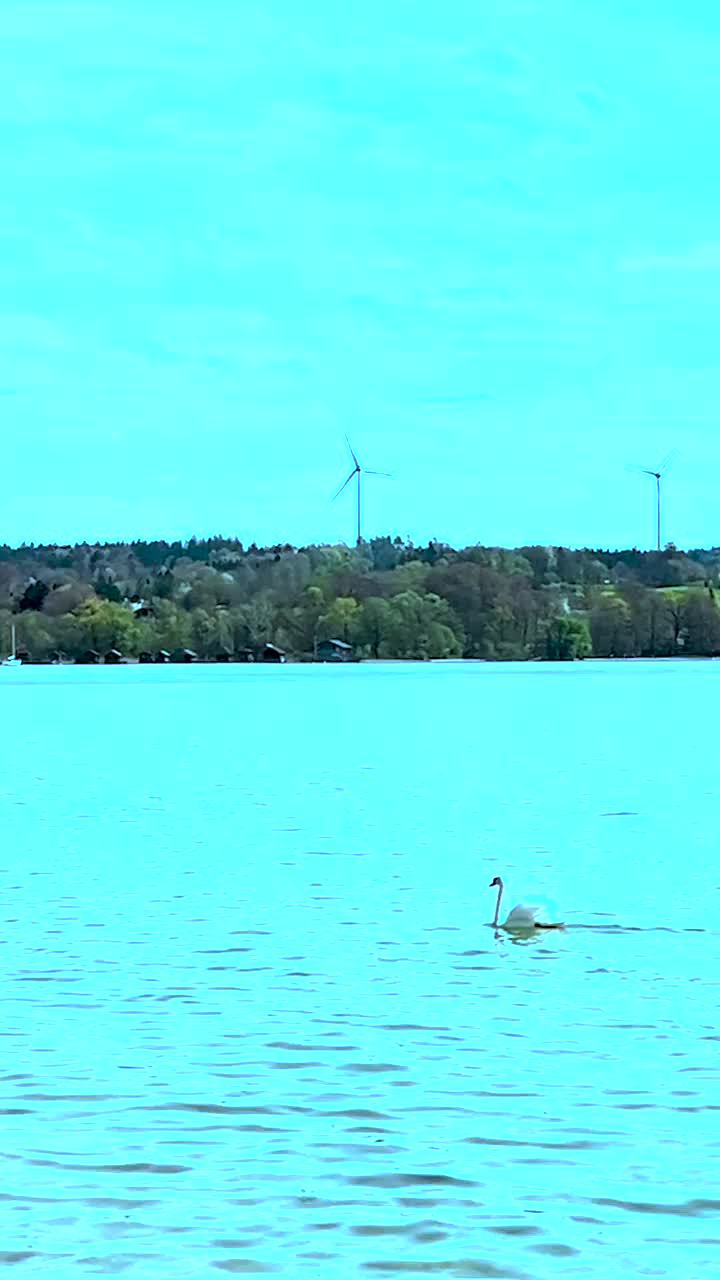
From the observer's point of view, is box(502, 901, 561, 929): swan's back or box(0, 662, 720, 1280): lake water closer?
box(0, 662, 720, 1280): lake water

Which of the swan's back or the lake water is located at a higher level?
the swan's back

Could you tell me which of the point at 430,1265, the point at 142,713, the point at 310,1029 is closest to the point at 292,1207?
the point at 430,1265

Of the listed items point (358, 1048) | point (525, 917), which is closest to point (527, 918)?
point (525, 917)

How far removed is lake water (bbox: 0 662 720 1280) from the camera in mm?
14602

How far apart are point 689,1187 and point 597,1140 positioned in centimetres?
148

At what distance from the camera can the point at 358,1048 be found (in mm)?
20781

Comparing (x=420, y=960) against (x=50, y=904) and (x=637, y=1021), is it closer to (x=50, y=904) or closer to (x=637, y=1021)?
(x=637, y=1021)

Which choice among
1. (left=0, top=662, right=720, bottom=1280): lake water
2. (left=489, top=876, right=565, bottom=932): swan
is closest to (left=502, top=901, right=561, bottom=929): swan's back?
(left=489, top=876, right=565, bottom=932): swan

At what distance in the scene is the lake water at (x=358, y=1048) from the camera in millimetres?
14602

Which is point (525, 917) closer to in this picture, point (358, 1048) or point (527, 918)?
point (527, 918)

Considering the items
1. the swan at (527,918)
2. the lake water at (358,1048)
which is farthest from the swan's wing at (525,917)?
the lake water at (358,1048)

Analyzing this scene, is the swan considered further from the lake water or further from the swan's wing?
the lake water

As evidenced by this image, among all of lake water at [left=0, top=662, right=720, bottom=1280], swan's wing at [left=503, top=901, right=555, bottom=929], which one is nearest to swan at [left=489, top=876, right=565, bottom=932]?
swan's wing at [left=503, top=901, right=555, bottom=929]

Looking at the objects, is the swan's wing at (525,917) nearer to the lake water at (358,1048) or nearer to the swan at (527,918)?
the swan at (527,918)
